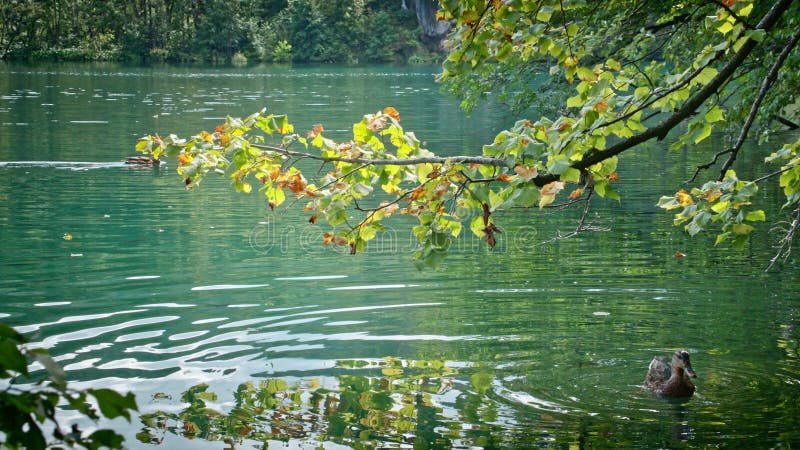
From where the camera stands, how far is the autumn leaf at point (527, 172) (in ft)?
18.6

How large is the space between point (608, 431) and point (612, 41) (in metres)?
9.58

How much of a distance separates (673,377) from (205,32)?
304 feet

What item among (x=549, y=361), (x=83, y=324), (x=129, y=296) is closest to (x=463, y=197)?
(x=549, y=361)

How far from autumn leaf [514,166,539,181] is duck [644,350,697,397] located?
321 centimetres

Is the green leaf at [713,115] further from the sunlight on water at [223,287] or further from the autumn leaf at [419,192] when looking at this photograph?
the sunlight on water at [223,287]

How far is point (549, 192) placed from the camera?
581 centimetres

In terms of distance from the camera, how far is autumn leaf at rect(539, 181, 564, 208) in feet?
→ 18.9

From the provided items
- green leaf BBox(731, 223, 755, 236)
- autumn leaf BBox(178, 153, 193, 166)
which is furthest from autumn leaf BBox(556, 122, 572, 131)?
autumn leaf BBox(178, 153, 193, 166)

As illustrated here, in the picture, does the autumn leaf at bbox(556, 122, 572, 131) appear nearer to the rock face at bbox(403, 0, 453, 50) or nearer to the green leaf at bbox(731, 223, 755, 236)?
the green leaf at bbox(731, 223, 755, 236)

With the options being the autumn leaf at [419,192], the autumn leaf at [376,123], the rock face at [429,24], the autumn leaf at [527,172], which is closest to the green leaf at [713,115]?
the autumn leaf at [527,172]

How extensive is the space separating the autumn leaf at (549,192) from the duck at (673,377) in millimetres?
2990

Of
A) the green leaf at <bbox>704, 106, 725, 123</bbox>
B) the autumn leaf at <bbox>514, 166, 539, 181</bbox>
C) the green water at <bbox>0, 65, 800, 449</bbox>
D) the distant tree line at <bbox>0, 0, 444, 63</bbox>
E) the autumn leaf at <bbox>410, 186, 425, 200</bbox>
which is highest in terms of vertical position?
the distant tree line at <bbox>0, 0, 444, 63</bbox>

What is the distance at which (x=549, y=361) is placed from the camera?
30.8 ft

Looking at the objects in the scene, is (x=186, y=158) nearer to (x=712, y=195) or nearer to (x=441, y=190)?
(x=441, y=190)
